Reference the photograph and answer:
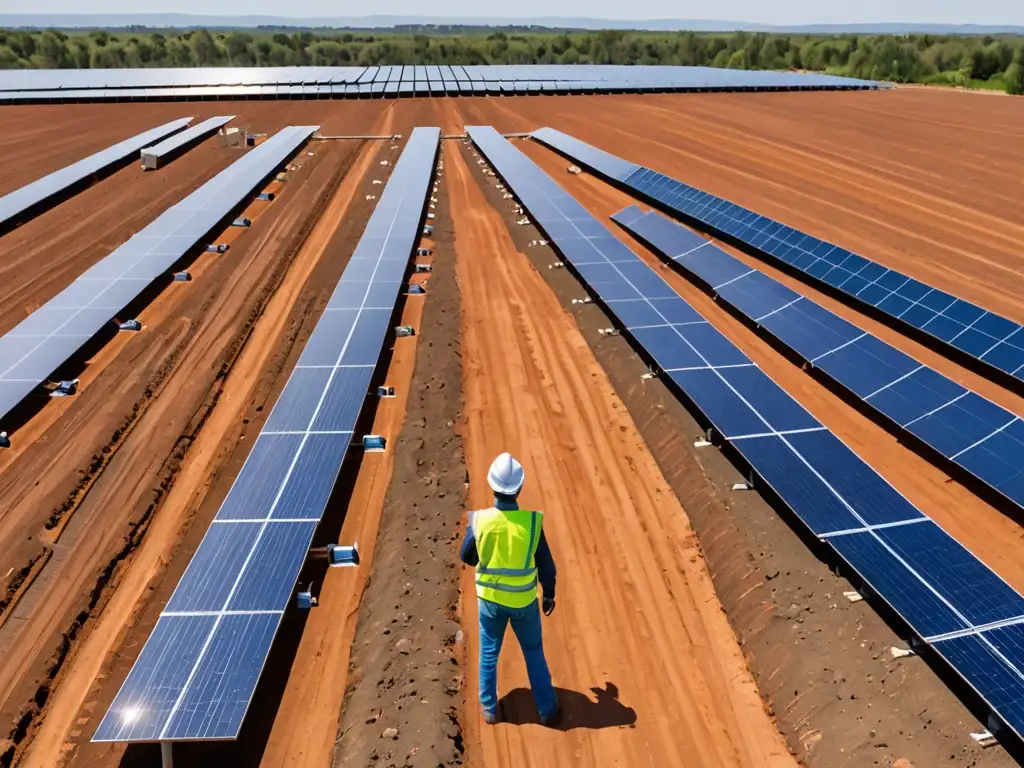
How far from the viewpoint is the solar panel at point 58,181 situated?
31.5 meters

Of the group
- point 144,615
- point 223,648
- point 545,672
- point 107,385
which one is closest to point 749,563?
point 545,672

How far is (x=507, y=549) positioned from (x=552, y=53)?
517ft

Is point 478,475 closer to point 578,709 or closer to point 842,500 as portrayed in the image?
point 578,709

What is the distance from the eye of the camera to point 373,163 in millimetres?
43719

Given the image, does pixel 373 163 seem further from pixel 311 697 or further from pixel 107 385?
pixel 311 697

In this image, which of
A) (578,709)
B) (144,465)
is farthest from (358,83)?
(578,709)

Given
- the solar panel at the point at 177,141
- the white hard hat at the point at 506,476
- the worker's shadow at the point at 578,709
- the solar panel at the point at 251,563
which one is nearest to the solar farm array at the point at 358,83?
the solar panel at the point at 177,141

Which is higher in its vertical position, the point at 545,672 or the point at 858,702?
the point at 545,672

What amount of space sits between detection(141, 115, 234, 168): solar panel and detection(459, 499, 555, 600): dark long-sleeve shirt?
41.8 m

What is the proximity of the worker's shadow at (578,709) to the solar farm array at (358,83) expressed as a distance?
74.8 m

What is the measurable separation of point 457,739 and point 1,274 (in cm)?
2541

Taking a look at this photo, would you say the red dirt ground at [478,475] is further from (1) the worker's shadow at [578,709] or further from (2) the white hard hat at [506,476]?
(2) the white hard hat at [506,476]

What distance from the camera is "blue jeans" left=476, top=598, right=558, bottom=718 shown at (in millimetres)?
8023

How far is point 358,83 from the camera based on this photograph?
3164 inches
